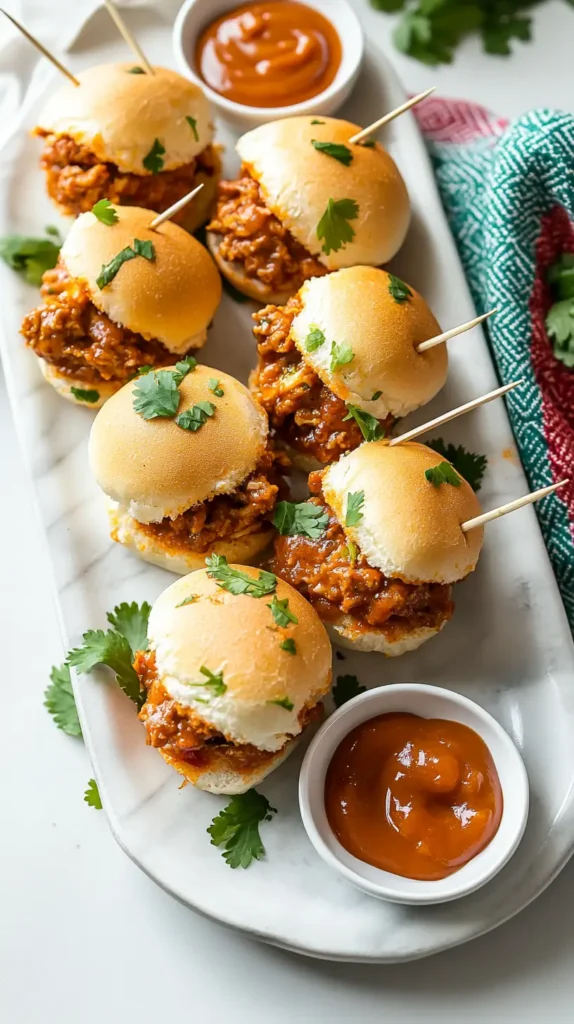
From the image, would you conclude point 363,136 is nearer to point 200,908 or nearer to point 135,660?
point 135,660

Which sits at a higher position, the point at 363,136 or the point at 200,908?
the point at 363,136

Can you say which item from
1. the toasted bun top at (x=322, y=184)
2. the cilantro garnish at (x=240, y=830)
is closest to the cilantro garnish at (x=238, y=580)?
the cilantro garnish at (x=240, y=830)

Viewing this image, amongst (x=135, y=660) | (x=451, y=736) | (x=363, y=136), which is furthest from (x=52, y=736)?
(x=363, y=136)

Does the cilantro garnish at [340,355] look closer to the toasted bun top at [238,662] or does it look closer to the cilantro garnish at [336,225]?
the cilantro garnish at [336,225]

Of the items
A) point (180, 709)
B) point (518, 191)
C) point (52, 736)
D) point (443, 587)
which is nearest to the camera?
point (180, 709)

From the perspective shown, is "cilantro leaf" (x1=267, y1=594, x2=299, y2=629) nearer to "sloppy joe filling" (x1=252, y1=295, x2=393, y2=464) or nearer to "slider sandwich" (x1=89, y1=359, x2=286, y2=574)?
"slider sandwich" (x1=89, y1=359, x2=286, y2=574)

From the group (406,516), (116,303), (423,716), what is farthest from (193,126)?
(423,716)
